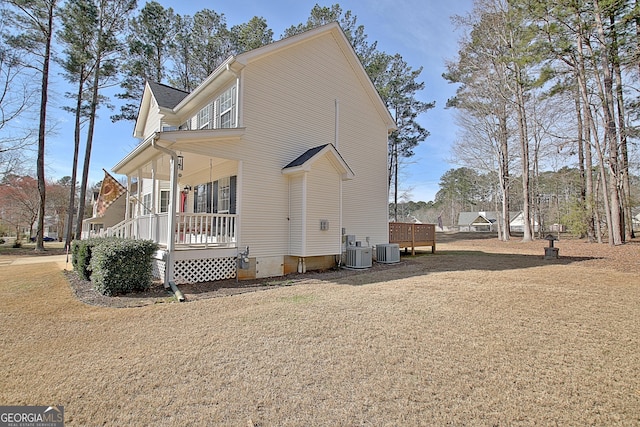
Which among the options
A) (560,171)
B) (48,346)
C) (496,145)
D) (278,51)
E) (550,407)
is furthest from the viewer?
(560,171)

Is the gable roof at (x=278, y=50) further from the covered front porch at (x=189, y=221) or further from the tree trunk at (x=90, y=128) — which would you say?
the tree trunk at (x=90, y=128)

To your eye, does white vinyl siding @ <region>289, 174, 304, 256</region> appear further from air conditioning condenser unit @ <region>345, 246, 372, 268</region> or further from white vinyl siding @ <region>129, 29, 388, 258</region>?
air conditioning condenser unit @ <region>345, 246, 372, 268</region>

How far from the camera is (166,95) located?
1355 cm

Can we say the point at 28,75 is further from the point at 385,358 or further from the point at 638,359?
the point at 638,359

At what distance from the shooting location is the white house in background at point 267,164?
327 inches

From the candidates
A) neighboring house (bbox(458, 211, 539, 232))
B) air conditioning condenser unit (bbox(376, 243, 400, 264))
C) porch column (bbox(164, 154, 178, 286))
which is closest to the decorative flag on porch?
porch column (bbox(164, 154, 178, 286))

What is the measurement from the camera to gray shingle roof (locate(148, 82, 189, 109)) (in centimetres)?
1297

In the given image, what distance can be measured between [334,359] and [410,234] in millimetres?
12154

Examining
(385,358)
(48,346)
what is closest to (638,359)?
(385,358)

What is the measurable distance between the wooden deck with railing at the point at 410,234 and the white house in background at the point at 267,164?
1.68 m

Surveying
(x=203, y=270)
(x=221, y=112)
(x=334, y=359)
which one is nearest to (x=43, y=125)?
(x=221, y=112)

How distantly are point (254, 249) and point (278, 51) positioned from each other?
20.8 feet

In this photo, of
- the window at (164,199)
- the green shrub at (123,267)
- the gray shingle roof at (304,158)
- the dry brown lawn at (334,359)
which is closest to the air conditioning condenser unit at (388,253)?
the gray shingle roof at (304,158)

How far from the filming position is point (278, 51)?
1000 centimetres
